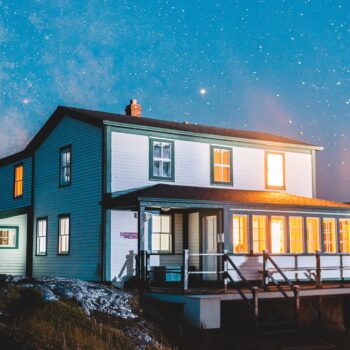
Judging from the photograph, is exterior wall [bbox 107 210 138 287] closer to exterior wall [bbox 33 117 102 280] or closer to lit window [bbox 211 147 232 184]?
exterior wall [bbox 33 117 102 280]

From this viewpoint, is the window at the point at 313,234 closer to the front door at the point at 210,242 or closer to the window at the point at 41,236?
the front door at the point at 210,242

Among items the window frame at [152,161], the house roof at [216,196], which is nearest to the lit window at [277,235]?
the house roof at [216,196]

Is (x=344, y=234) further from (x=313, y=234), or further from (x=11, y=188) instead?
(x=11, y=188)

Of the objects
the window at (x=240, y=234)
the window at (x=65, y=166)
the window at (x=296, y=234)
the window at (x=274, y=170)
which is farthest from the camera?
the window at (x=274, y=170)

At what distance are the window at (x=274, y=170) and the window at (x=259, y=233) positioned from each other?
397 centimetres

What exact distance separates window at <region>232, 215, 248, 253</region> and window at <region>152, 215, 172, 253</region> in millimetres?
2650

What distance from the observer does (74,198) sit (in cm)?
2642

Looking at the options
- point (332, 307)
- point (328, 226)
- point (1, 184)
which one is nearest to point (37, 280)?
point (332, 307)

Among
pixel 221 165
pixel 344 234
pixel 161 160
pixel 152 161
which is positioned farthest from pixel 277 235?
pixel 152 161

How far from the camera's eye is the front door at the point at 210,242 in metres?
25.3

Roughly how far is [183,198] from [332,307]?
6584mm

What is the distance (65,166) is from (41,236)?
132 inches

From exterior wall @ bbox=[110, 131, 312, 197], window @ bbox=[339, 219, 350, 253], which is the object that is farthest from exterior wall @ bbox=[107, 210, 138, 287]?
window @ bbox=[339, 219, 350, 253]

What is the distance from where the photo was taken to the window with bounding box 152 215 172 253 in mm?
25469
